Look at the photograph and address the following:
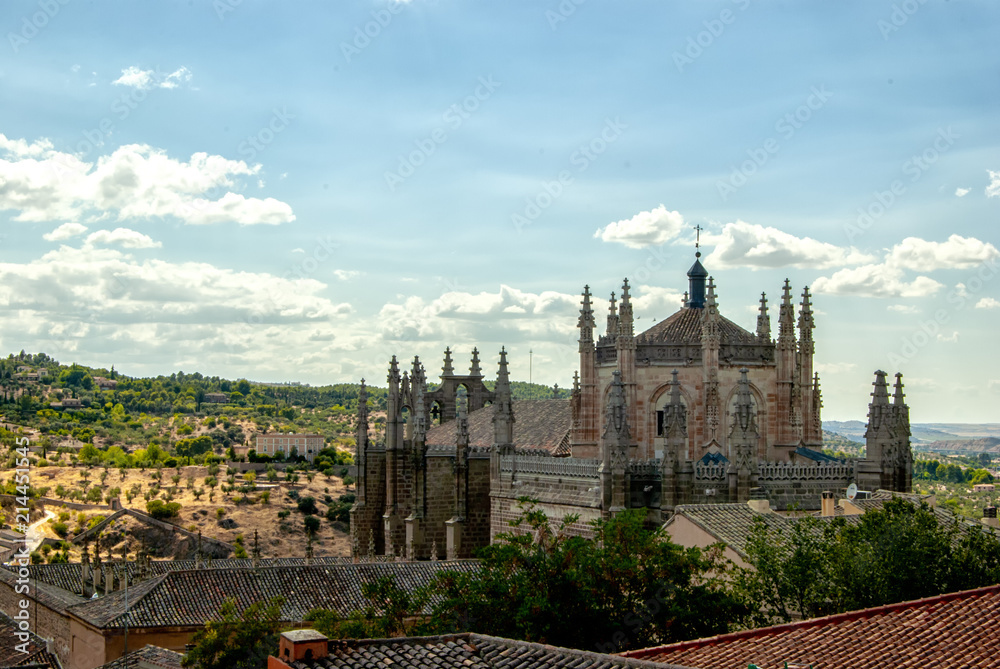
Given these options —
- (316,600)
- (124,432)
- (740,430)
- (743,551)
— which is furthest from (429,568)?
(124,432)

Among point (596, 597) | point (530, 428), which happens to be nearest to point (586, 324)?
point (530, 428)

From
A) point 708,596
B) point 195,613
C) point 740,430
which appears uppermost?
point 740,430

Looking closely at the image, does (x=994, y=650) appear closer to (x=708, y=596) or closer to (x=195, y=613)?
(x=708, y=596)

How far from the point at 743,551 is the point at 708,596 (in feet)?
8.77

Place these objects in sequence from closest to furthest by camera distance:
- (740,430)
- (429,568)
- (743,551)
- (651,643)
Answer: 1. (651,643)
2. (743,551)
3. (740,430)
4. (429,568)

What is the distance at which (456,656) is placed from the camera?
1383cm

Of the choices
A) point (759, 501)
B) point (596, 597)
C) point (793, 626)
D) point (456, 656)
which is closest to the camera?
point (456, 656)

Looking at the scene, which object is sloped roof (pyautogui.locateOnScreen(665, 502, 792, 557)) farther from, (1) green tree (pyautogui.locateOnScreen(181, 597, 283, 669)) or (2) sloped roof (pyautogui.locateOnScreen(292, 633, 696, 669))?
(2) sloped roof (pyautogui.locateOnScreen(292, 633, 696, 669))

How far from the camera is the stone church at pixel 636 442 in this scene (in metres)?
30.1

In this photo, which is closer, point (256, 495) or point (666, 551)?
point (666, 551)

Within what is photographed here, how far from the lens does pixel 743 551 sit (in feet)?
73.5

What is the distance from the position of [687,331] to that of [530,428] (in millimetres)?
9974

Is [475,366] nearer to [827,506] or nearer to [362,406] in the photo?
[362,406]

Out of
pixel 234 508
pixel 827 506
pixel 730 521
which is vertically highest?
pixel 827 506
